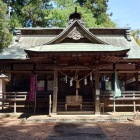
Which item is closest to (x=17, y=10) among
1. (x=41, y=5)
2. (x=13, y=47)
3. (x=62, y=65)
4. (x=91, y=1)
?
(x=41, y=5)

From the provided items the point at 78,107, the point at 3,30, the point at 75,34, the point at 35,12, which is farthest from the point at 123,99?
the point at 35,12

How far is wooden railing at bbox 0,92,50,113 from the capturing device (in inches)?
633

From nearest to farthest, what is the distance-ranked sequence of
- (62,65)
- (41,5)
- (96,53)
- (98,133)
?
1. (98,133)
2. (96,53)
3. (62,65)
4. (41,5)

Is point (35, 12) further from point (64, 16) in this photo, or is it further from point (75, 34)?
point (75, 34)

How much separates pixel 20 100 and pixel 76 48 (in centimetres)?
539

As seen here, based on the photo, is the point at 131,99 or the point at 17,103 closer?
the point at 131,99

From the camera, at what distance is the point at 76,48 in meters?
14.1

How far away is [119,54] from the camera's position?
45.0 ft

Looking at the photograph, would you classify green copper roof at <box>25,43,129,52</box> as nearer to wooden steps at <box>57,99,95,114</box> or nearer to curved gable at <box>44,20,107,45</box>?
curved gable at <box>44,20,107,45</box>

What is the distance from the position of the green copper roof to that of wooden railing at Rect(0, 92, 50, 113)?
12.7 feet

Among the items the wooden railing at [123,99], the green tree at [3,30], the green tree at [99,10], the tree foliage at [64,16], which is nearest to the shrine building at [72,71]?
the wooden railing at [123,99]

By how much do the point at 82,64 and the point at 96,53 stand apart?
5.19 ft

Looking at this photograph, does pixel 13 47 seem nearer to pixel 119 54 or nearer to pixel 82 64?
pixel 82 64

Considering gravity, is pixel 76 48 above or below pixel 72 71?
above
